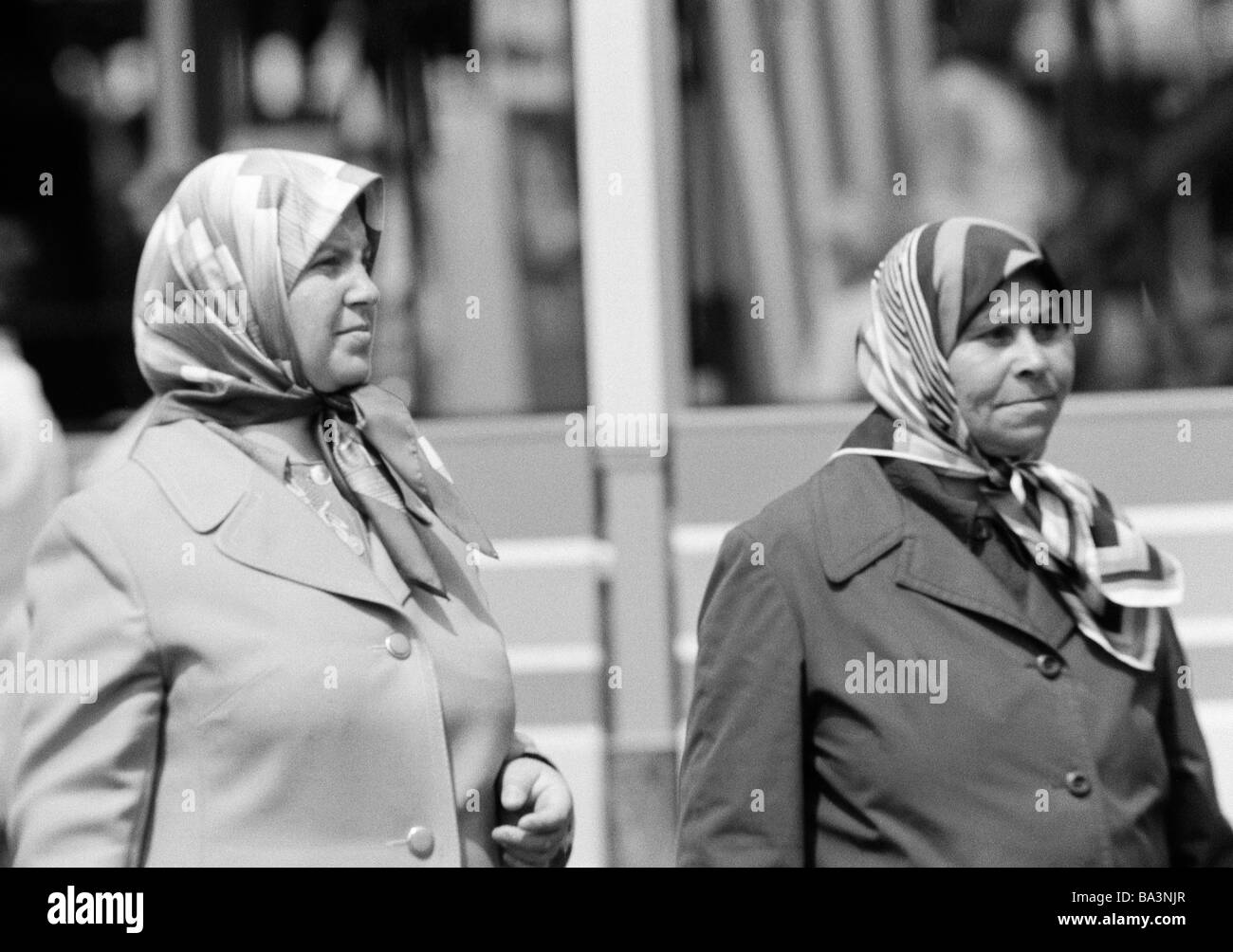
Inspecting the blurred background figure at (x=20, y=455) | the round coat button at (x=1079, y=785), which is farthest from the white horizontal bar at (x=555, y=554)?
the round coat button at (x=1079, y=785)

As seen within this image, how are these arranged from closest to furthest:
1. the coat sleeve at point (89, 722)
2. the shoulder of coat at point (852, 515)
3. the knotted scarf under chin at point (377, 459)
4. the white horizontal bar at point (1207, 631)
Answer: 1. the coat sleeve at point (89, 722)
2. the knotted scarf under chin at point (377, 459)
3. the shoulder of coat at point (852, 515)
4. the white horizontal bar at point (1207, 631)

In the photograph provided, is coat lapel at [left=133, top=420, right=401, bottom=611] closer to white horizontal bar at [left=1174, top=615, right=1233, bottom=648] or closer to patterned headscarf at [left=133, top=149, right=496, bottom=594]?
patterned headscarf at [left=133, top=149, right=496, bottom=594]

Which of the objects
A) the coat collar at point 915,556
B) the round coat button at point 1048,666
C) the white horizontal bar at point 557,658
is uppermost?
the coat collar at point 915,556

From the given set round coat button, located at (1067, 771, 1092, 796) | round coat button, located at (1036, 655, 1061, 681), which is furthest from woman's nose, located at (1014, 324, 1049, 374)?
round coat button, located at (1067, 771, 1092, 796)

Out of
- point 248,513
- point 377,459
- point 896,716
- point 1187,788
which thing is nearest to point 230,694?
point 248,513

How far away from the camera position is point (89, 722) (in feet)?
6.84

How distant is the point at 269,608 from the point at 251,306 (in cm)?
35

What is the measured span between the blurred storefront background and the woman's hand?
1.65m

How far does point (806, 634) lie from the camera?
238 centimetres

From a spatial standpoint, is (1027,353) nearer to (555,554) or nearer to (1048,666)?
(1048,666)

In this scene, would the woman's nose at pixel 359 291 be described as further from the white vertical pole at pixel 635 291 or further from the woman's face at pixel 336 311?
the white vertical pole at pixel 635 291

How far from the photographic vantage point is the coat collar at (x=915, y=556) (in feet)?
7.92
